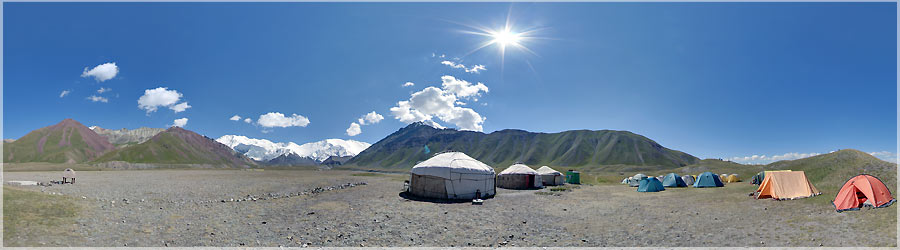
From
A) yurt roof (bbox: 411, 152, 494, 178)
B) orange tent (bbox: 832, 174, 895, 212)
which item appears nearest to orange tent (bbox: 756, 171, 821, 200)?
orange tent (bbox: 832, 174, 895, 212)

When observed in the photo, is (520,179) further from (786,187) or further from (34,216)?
(34,216)

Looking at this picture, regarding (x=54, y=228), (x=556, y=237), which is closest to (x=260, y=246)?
(x=54, y=228)

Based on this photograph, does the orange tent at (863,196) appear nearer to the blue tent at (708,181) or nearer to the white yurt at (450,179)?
the white yurt at (450,179)

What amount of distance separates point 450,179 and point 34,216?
73.9 ft

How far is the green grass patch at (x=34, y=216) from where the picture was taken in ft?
38.5

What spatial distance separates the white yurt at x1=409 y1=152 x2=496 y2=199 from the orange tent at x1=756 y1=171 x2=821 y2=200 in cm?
2064

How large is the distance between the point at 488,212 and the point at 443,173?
7.72m

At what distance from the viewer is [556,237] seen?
1494 cm

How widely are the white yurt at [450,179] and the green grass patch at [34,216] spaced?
67.4 feet

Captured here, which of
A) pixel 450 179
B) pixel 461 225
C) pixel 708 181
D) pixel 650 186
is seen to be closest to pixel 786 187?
pixel 650 186

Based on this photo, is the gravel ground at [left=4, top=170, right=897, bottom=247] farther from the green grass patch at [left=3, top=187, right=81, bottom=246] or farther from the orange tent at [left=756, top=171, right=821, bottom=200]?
the orange tent at [left=756, top=171, right=821, bottom=200]

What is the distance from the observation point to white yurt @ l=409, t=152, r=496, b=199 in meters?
28.3

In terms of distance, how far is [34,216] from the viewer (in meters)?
13.6

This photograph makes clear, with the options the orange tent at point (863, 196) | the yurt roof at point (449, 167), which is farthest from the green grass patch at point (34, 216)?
the orange tent at point (863, 196)
